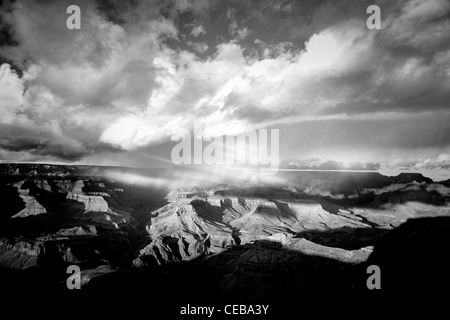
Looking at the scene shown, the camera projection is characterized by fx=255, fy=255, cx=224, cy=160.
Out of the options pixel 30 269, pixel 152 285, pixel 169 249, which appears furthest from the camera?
pixel 169 249

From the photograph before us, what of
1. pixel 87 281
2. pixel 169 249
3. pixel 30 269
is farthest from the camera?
pixel 169 249

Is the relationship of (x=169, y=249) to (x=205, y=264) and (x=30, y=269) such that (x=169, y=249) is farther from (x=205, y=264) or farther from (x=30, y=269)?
(x=30, y=269)

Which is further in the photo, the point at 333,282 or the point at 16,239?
the point at 16,239

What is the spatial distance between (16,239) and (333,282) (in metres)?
138

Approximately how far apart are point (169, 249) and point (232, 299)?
221 ft

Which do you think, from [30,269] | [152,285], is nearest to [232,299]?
[152,285]

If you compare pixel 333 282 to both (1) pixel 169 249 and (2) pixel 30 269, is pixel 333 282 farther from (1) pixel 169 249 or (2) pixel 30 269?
(2) pixel 30 269

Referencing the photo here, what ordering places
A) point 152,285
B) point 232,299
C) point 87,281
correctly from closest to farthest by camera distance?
point 232,299 < point 87,281 < point 152,285
